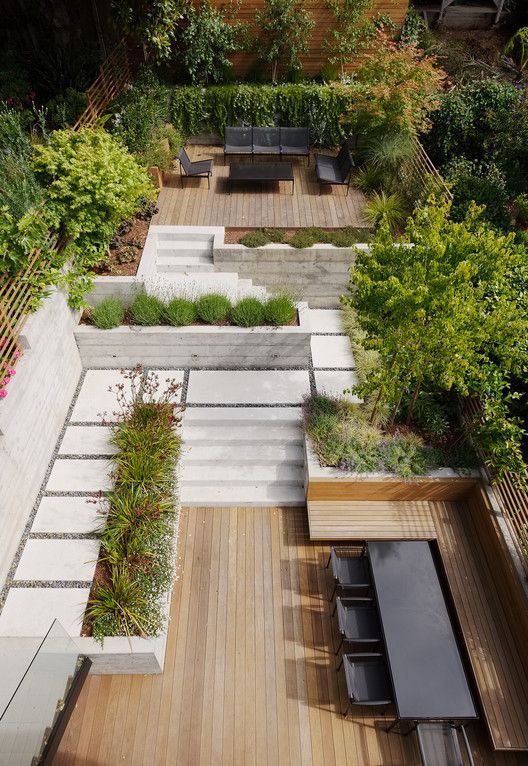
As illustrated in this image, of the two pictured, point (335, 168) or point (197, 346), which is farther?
point (335, 168)

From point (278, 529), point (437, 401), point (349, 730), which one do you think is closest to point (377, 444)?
point (437, 401)

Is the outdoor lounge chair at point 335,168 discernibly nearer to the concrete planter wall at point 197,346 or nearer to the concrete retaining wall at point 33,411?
the concrete planter wall at point 197,346

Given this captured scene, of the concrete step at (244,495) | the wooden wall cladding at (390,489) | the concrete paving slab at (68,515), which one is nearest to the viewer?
the concrete paving slab at (68,515)

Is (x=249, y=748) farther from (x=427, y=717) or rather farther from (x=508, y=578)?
(x=508, y=578)

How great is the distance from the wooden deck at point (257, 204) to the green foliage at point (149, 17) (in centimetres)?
236

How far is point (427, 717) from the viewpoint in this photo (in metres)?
4.18

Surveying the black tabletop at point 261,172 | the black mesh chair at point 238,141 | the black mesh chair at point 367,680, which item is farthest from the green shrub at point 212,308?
the black mesh chair at point 367,680

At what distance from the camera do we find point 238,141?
32.2 ft

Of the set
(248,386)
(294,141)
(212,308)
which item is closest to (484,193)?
(294,141)

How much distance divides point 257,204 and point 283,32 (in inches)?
159

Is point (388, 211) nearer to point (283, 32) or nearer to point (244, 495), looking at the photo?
point (283, 32)

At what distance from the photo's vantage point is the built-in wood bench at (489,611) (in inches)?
176

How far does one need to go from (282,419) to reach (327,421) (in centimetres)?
81

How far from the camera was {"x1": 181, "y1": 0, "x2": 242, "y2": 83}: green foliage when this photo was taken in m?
9.54
